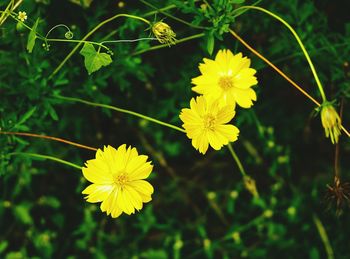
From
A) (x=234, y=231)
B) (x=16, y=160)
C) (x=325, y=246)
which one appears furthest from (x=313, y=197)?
(x=16, y=160)

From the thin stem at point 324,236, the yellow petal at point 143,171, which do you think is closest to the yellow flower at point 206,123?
the yellow petal at point 143,171

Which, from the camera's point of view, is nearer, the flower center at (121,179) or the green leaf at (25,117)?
the flower center at (121,179)

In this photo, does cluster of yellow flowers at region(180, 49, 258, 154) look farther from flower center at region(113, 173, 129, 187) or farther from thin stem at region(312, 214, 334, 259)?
thin stem at region(312, 214, 334, 259)

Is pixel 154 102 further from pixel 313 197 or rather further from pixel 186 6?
pixel 313 197

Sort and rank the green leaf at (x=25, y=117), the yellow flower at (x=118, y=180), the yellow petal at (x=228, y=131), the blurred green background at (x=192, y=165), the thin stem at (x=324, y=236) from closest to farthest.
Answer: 1. the yellow flower at (x=118, y=180)
2. the yellow petal at (x=228, y=131)
3. the green leaf at (x=25, y=117)
4. the blurred green background at (x=192, y=165)
5. the thin stem at (x=324, y=236)

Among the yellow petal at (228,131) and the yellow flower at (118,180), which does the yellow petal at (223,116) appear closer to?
the yellow petal at (228,131)

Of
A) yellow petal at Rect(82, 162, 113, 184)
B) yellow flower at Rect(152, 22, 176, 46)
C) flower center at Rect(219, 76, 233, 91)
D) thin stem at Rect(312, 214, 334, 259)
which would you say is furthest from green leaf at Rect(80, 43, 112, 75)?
thin stem at Rect(312, 214, 334, 259)
